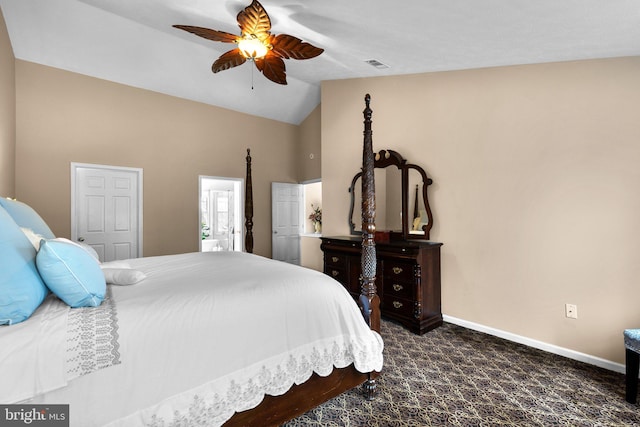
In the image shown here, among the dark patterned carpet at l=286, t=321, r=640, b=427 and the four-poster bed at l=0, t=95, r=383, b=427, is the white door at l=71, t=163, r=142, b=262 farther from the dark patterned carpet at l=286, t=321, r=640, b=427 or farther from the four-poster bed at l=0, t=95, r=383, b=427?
the dark patterned carpet at l=286, t=321, r=640, b=427

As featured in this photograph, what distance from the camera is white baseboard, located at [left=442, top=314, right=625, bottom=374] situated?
2479 millimetres


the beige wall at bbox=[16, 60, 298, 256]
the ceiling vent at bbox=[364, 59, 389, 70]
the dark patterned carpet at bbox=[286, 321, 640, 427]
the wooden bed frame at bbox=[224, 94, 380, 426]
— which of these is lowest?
the dark patterned carpet at bbox=[286, 321, 640, 427]

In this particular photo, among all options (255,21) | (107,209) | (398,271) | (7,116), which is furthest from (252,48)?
(107,209)

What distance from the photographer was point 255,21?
2324 mm

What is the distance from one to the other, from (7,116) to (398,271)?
4.51m

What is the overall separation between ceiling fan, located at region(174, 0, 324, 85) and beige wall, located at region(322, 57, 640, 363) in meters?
1.71

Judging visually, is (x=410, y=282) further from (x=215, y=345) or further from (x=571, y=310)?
(x=215, y=345)

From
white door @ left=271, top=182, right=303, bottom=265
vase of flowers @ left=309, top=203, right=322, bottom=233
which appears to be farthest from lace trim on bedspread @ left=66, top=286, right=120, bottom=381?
vase of flowers @ left=309, top=203, right=322, bottom=233

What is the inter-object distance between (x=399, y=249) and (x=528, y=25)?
7.05ft

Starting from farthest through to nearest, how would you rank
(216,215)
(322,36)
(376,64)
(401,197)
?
(216,215) → (401,197) → (376,64) → (322,36)

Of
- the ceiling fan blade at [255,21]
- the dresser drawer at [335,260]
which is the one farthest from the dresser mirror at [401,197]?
the ceiling fan blade at [255,21]

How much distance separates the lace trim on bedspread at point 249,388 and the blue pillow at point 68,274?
552 millimetres

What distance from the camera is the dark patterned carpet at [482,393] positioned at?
73.3 inches

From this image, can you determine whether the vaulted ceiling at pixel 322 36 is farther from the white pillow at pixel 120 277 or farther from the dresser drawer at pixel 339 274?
the dresser drawer at pixel 339 274
